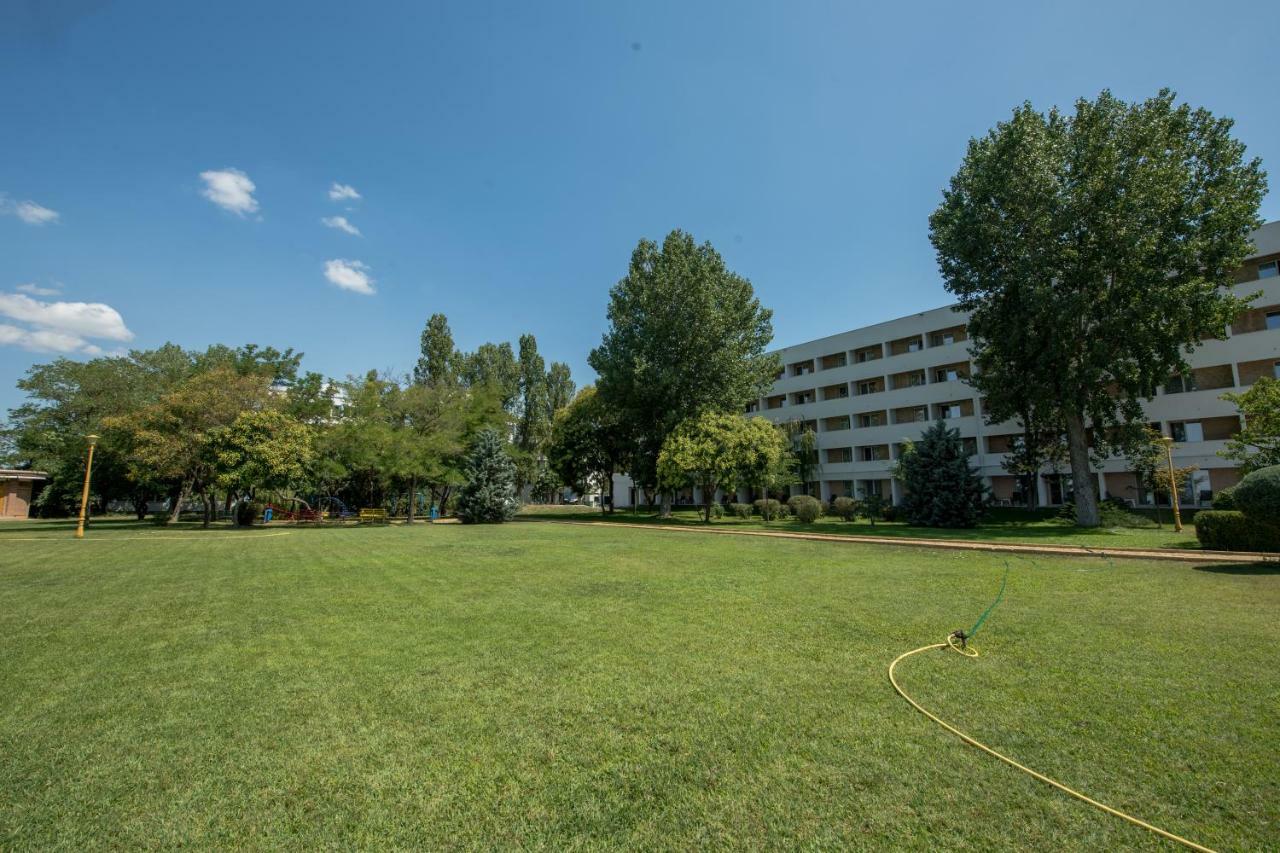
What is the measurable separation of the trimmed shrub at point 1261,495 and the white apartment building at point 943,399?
2073 cm

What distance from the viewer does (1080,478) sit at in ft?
78.9

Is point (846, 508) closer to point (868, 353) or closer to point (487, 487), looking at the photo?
point (868, 353)

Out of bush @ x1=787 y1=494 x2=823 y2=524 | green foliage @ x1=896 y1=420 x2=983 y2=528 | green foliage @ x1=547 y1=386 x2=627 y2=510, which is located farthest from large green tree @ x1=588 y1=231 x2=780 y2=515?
green foliage @ x1=896 y1=420 x2=983 y2=528

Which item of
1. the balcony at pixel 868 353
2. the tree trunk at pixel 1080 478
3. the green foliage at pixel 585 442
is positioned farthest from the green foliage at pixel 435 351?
the tree trunk at pixel 1080 478

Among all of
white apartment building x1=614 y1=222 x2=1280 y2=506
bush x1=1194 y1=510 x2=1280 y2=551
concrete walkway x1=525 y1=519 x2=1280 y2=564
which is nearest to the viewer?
concrete walkway x1=525 y1=519 x2=1280 y2=564

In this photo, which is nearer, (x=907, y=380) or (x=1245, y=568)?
(x=1245, y=568)

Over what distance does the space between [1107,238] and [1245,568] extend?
55.2 feet

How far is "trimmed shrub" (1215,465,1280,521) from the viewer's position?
36.1ft

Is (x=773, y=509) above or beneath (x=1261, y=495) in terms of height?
beneath

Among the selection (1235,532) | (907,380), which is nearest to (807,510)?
(1235,532)

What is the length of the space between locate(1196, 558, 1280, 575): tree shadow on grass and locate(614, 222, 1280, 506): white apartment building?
21408 mm

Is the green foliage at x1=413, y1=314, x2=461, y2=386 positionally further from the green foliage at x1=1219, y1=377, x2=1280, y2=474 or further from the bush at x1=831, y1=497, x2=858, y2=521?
the green foliage at x1=1219, y1=377, x2=1280, y2=474

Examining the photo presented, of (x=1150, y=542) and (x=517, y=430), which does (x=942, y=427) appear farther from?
(x=517, y=430)

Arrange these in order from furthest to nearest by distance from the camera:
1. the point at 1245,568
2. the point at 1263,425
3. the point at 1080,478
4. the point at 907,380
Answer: the point at 907,380 < the point at 1080,478 < the point at 1263,425 < the point at 1245,568
